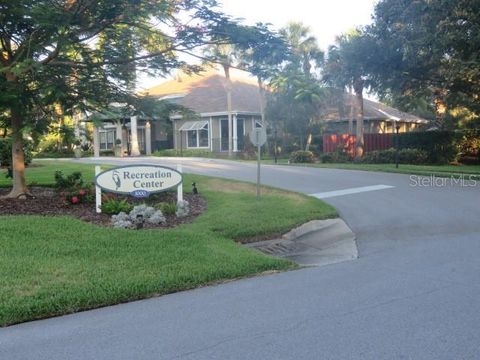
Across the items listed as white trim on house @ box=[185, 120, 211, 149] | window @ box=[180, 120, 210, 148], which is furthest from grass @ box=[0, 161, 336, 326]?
window @ box=[180, 120, 210, 148]

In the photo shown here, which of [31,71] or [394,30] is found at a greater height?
[394,30]

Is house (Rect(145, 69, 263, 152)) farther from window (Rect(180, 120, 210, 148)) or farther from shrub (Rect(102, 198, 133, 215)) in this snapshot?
shrub (Rect(102, 198, 133, 215))

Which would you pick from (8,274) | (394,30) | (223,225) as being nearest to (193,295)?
(8,274)

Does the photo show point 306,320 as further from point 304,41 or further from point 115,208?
point 304,41

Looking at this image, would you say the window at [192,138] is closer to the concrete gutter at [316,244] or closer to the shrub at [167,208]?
the shrub at [167,208]

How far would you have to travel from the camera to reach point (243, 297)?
6562mm

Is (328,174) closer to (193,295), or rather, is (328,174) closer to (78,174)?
(78,174)

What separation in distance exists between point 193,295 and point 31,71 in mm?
6667

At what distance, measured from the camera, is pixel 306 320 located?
549cm

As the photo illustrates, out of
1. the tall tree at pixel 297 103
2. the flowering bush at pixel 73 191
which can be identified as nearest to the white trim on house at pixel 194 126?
the tall tree at pixel 297 103

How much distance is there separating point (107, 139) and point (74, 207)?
34.1 metres

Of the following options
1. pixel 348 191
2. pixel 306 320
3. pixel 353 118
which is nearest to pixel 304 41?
pixel 353 118
